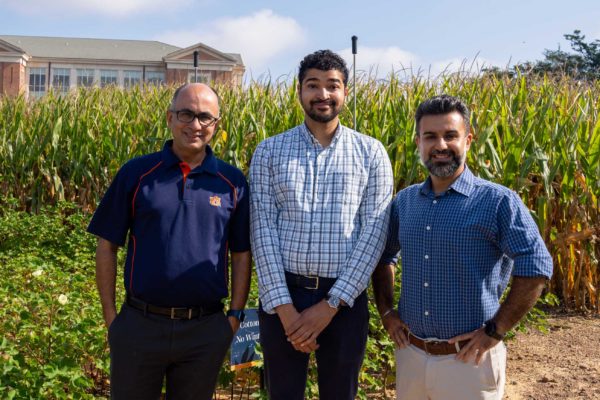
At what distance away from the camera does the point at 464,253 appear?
2250 mm

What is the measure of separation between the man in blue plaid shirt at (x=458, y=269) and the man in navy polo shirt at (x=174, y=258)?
719 mm

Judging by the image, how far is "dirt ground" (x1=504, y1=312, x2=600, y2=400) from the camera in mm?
4133

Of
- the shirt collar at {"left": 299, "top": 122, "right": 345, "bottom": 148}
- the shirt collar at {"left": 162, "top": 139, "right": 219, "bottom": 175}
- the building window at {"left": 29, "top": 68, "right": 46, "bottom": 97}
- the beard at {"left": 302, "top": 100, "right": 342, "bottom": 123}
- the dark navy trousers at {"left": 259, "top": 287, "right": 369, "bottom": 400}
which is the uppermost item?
the building window at {"left": 29, "top": 68, "right": 46, "bottom": 97}

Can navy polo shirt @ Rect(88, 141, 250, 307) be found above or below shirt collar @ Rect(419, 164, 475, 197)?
below

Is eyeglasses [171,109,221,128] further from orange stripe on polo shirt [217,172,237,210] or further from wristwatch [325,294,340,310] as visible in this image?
wristwatch [325,294,340,310]

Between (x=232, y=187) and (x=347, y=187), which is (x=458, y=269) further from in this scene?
(x=232, y=187)

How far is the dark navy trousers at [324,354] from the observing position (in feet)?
8.29

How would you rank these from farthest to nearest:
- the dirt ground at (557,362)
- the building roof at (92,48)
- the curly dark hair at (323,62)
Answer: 1. the building roof at (92,48)
2. the dirt ground at (557,362)
3. the curly dark hair at (323,62)

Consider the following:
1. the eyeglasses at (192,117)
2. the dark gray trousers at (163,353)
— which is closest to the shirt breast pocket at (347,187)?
the eyeglasses at (192,117)

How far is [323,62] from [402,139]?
2.94m

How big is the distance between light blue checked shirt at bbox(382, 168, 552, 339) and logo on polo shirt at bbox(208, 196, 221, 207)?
28.6 inches

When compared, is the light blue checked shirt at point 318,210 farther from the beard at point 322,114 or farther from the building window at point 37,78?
the building window at point 37,78

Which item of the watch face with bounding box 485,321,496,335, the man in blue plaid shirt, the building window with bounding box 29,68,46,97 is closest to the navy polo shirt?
the man in blue plaid shirt

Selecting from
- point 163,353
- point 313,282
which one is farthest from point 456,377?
point 163,353
